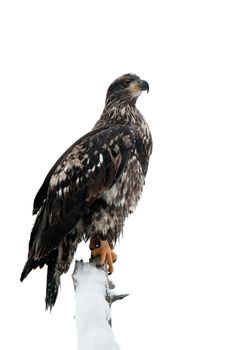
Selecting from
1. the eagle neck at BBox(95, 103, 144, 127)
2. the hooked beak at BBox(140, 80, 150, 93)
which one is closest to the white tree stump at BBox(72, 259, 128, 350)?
the eagle neck at BBox(95, 103, 144, 127)

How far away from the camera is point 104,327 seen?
441cm

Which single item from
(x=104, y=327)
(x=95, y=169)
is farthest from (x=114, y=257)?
(x=104, y=327)

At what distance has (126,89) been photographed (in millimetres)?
7957

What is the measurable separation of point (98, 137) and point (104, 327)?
317cm

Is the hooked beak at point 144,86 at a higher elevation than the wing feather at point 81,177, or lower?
higher

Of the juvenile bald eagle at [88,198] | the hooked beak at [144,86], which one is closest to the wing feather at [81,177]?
the juvenile bald eagle at [88,198]

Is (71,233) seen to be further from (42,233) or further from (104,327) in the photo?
(104,327)

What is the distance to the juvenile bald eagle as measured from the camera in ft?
22.5

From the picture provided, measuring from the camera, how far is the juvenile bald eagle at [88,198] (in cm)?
686

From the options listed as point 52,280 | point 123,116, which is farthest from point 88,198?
point 123,116

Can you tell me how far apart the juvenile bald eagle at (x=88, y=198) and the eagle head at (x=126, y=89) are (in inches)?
18.6

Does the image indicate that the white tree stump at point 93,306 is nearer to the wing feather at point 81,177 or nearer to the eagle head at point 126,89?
the wing feather at point 81,177

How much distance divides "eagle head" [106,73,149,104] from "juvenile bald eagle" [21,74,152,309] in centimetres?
47

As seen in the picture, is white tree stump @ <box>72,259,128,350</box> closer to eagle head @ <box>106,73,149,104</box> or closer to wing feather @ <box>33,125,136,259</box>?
wing feather @ <box>33,125,136,259</box>
